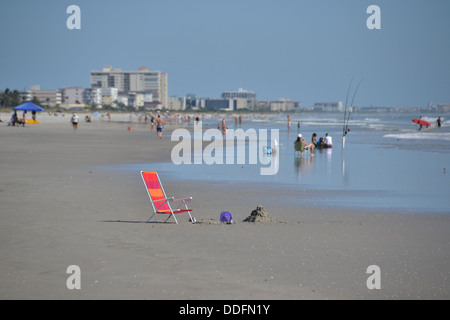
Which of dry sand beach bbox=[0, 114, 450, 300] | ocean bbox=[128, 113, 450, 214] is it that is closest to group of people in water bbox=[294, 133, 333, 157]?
ocean bbox=[128, 113, 450, 214]

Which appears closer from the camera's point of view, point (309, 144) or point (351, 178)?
point (351, 178)

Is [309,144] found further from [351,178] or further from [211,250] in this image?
[211,250]

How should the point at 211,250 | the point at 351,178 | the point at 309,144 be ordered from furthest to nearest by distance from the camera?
the point at 309,144 < the point at 351,178 < the point at 211,250

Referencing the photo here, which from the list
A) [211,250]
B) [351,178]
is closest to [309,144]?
[351,178]

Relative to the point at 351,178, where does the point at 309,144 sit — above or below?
above

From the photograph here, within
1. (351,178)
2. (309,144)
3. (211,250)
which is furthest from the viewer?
(309,144)

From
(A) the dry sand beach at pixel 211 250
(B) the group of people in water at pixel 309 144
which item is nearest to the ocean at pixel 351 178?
(B) the group of people in water at pixel 309 144

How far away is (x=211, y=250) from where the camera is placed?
6539 millimetres

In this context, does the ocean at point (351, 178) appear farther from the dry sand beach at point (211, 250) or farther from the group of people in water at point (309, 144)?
the dry sand beach at point (211, 250)

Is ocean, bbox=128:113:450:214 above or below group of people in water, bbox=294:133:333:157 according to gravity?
Answer: below

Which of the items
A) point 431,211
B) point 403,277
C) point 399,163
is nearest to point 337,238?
point 403,277

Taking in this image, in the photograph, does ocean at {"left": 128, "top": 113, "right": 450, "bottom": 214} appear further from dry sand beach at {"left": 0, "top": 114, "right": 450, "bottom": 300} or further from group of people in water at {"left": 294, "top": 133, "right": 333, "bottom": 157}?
dry sand beach at {"left": 0, "top": 114, "right": 450, "bottom": 300}

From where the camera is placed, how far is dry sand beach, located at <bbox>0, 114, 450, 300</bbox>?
16.9ft
